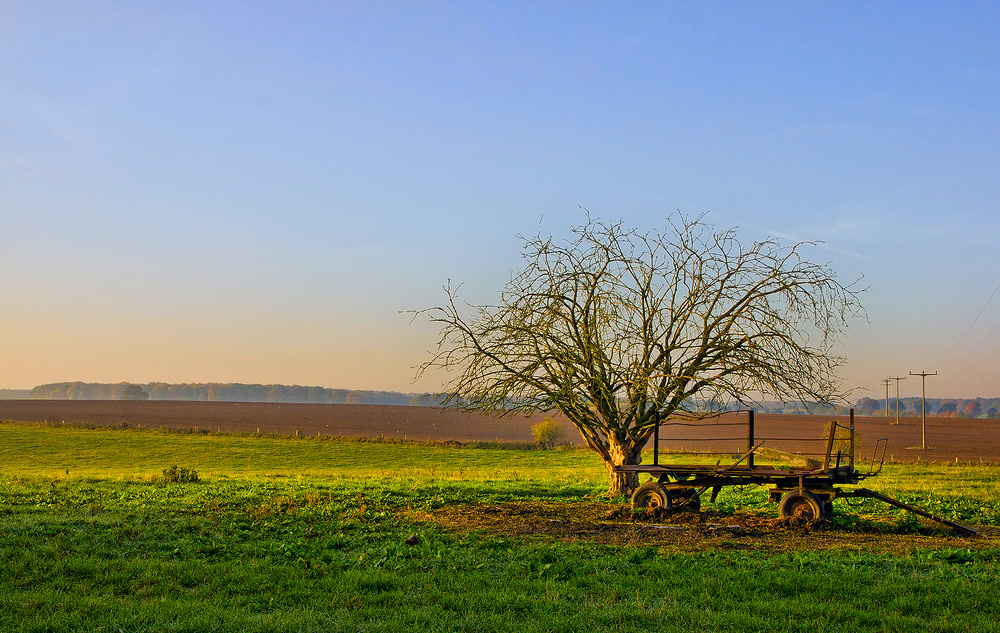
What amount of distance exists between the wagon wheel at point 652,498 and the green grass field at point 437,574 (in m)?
1.60

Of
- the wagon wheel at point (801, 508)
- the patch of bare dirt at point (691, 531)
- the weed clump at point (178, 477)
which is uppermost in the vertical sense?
the wagon wheel at point (801, 508)

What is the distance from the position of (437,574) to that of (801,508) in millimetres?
9595

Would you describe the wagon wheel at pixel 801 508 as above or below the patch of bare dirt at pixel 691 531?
above

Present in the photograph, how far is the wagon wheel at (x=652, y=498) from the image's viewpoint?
17.3 metres

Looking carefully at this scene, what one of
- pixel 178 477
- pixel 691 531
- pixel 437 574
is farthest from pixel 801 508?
pixel 178 477

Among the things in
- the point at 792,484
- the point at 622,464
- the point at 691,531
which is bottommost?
the point at 691,531

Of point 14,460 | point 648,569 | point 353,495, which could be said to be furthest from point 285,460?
point 648,569

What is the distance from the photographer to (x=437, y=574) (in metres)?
10.2

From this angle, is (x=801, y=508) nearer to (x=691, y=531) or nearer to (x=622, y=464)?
(x=691, y=531)

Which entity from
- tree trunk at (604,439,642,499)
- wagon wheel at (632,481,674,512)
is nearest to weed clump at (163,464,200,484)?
tree trunk at (604,439,642,499)

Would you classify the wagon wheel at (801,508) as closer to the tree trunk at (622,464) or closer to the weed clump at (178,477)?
the tree trunk at (622,464)

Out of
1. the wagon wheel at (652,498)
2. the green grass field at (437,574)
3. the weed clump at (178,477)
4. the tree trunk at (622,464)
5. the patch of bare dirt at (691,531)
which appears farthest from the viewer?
the weed clump at (178,477)

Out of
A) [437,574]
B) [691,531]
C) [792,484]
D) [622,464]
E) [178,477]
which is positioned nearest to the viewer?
[437,574]

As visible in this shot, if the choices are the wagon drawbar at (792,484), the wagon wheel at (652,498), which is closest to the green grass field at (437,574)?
the wagon drawbar at (792,484)
